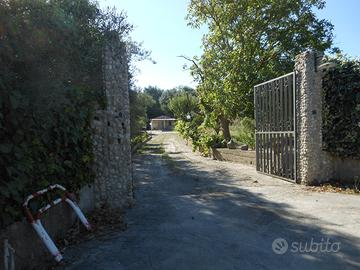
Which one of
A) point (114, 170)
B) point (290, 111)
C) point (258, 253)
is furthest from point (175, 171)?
point (258, 253)

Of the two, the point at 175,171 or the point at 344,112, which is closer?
the point at 344,112

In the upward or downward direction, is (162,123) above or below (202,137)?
above

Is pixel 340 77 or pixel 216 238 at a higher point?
pixel 340 77

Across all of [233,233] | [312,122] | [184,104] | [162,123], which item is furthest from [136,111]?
[162,123]

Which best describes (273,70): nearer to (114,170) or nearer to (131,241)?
(114,170)

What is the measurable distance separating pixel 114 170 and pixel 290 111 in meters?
5.47

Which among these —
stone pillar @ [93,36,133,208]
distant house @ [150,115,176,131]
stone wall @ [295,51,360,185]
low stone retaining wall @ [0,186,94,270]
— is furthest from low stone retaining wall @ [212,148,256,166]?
distant house @ [150,115,176,131]

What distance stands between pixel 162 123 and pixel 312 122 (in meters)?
75.1

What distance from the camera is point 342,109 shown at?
9062mm

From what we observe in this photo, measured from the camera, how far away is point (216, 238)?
5449 mm

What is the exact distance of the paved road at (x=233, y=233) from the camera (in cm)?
455

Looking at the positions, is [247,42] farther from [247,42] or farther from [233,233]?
[233,233]

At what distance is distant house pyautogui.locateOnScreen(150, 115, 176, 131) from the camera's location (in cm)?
8281

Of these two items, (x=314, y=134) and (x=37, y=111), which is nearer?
(x=37, y=111)
